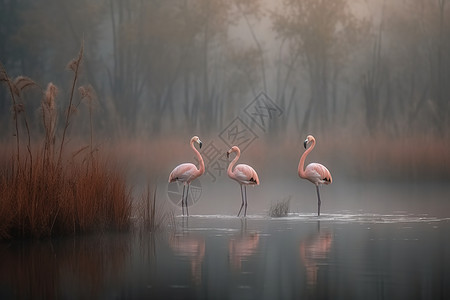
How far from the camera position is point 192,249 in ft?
17.6

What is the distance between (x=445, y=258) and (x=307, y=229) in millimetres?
2039

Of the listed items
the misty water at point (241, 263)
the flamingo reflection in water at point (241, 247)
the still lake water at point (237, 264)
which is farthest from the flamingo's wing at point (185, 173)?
the flamingo reflection in water at point (241, 247)

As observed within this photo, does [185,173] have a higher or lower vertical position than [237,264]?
higher

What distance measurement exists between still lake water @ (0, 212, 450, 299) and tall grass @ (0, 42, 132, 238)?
15 centimetres

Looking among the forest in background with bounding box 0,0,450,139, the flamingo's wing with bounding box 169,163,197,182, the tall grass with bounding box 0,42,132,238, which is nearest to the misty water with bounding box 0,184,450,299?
the tall grass with bounding box 0,42,132,238

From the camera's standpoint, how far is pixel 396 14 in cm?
1563

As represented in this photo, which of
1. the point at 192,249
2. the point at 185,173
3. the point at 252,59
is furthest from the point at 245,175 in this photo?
the point at 252,59

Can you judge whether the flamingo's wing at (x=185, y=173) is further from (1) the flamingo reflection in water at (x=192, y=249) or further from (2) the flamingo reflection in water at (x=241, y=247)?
(1) the flamingo reflection in water at (x=192, y=249)

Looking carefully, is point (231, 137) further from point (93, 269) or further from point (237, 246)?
point (93, 269)

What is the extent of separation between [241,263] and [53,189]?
164 centimetres

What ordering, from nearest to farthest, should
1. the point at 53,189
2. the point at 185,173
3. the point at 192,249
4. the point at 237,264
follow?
1. the point at 237,264
2. the point at 192,249
3. the point at 53,189
4. the point at 185,173

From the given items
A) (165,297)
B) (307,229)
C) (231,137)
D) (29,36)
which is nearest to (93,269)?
(165,297)

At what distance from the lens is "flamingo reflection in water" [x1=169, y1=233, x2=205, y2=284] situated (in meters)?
4.45

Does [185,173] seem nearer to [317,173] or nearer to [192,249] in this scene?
[317,173]
